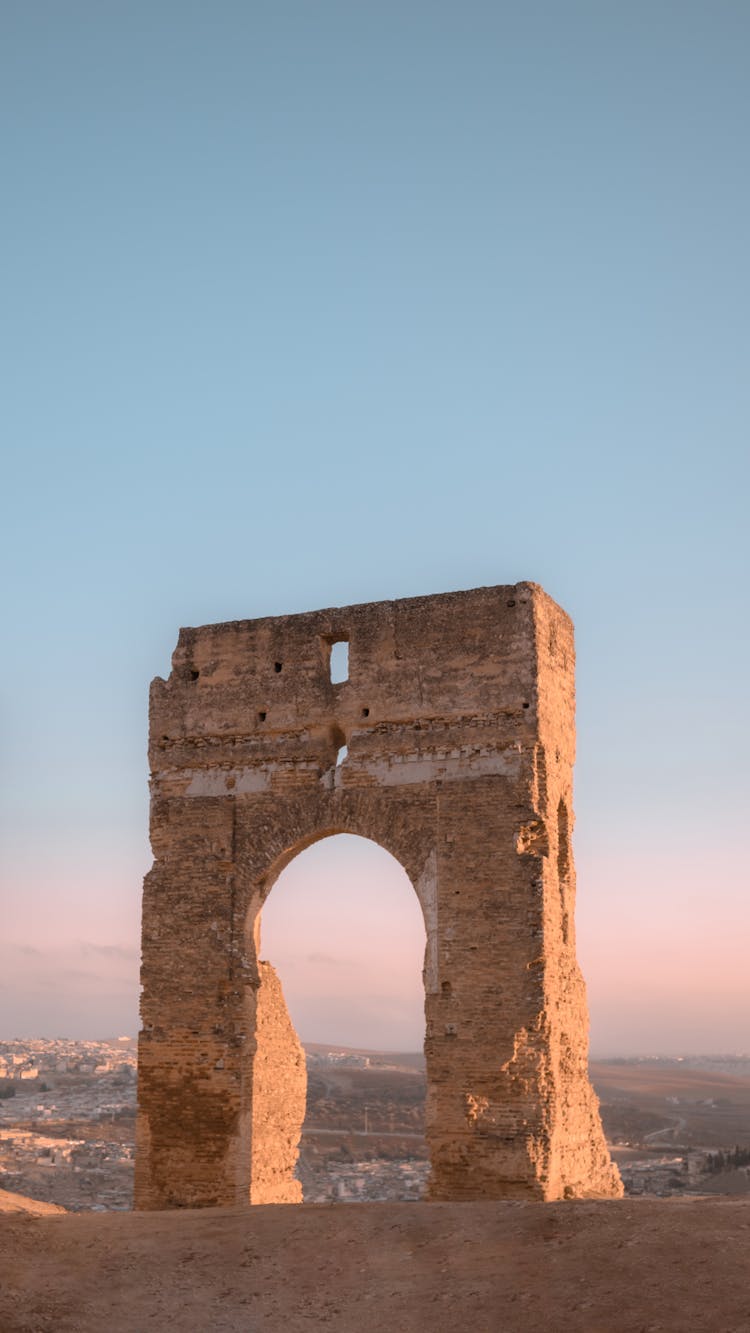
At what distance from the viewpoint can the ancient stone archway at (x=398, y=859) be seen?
557 inches

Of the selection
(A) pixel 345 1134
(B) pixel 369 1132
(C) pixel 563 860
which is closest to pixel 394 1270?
(C) pixel 563 860

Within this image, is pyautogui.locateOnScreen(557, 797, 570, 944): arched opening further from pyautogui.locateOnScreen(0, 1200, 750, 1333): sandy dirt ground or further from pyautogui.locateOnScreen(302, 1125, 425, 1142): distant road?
pyautogui.locateOnScreen(302, 1125, 425, 1142): distant road

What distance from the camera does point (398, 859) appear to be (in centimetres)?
1503

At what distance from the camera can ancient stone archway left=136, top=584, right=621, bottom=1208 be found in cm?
1415

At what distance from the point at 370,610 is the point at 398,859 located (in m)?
2.73

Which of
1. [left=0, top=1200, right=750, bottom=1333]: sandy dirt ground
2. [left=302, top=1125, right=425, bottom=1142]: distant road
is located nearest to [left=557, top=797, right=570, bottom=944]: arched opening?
[left=0, top=1200, right=750, bottom=1333]: sandy dirt ground

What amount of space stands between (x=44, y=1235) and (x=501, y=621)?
23.8ft

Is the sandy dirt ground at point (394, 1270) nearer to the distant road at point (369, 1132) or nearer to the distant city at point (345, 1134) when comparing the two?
the distant city at point (345, 1134)

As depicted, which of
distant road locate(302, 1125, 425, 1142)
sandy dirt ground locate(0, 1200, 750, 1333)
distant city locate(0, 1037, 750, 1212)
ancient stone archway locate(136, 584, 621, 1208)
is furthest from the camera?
distant road locate(302, 1125, 425, 1142)

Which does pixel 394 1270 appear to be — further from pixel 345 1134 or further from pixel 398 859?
pixel 345 1134

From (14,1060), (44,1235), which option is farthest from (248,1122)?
(14,1060)

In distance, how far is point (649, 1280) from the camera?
31.5 ft

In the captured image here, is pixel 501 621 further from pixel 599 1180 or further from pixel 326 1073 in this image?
pixel 326 1073

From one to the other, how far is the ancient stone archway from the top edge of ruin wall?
0.03 metres
